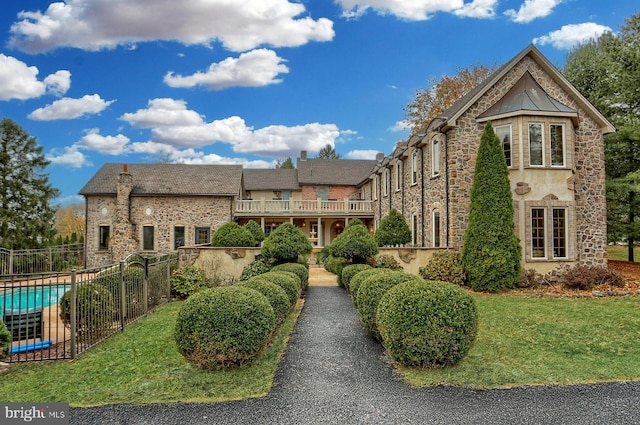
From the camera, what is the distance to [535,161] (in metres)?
13.3

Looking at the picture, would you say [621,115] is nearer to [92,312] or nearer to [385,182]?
[385,182]

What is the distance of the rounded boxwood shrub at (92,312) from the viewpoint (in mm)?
7102

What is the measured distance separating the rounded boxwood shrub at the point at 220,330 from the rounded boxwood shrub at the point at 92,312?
10.0 ft

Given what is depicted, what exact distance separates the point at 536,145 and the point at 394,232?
21.8 feet

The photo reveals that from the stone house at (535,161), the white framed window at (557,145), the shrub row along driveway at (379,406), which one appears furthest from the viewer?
the white framed window at (557,145)

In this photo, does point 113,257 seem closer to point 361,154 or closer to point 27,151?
point 27,151

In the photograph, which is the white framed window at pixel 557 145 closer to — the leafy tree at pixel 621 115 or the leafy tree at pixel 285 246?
the leafy tree at pixel 621 115

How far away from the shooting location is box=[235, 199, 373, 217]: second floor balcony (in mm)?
25094

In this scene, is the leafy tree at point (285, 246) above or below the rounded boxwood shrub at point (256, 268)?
above

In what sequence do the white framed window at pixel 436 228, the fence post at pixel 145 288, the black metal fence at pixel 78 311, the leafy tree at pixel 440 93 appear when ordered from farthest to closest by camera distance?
1. the leafy tree at pixel 440 93
2. the white framed window at pixel 436 228
3. the fence post at pixel 145 288
4. the black metal fence at pixel 78 311

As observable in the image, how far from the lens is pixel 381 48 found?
650 inches

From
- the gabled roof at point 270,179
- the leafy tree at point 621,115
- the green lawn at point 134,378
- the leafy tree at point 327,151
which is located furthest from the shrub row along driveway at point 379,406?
the leafy tree at point 327,151

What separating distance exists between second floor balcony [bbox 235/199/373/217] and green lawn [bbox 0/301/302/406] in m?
18.2

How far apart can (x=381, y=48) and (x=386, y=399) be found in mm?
15401
